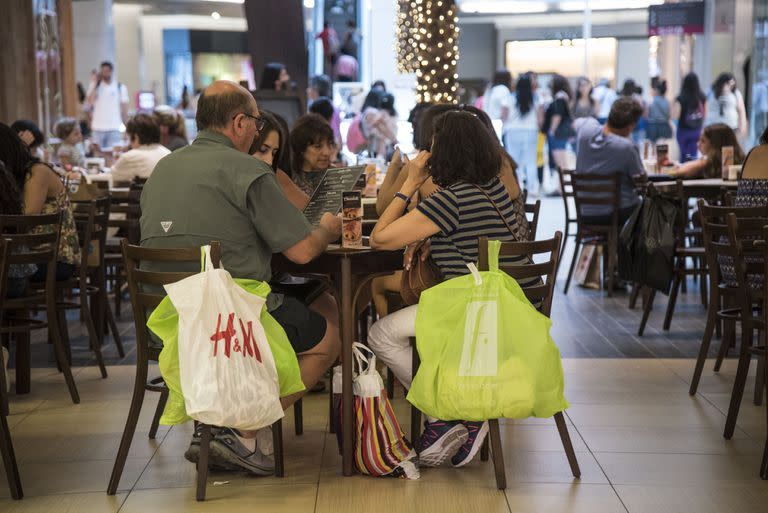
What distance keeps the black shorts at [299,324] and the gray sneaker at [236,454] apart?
14.8 inches

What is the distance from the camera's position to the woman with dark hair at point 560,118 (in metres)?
14.8

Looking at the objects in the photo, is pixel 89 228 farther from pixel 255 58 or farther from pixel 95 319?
pixel 255 58

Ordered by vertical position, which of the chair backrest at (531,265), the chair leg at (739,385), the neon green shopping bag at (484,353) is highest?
the chair backrest at (531,265)

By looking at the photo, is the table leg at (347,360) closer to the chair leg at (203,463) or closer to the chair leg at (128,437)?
the chair leg at (203,463)

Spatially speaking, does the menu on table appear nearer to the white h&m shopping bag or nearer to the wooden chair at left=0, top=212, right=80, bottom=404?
the white h&m shopping bag

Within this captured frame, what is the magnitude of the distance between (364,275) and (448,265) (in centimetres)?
31

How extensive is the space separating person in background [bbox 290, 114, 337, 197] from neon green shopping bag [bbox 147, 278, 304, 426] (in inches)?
81.8

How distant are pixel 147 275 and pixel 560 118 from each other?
39.4 feet

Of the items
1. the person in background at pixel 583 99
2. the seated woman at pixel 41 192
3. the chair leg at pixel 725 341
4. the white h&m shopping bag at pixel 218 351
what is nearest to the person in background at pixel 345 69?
the person in background at pixel 583 99

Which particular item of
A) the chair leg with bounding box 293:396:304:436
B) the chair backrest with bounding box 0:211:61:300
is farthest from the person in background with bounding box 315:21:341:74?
the chair leg with bounding box 293:396:304:436

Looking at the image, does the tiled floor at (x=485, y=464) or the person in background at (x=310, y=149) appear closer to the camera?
the tiled floor at (x=485, y=464)

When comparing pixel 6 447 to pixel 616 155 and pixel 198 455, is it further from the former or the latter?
pixel 616 155

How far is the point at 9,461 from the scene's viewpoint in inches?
136

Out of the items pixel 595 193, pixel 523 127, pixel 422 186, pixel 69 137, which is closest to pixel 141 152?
pixel 69 137
